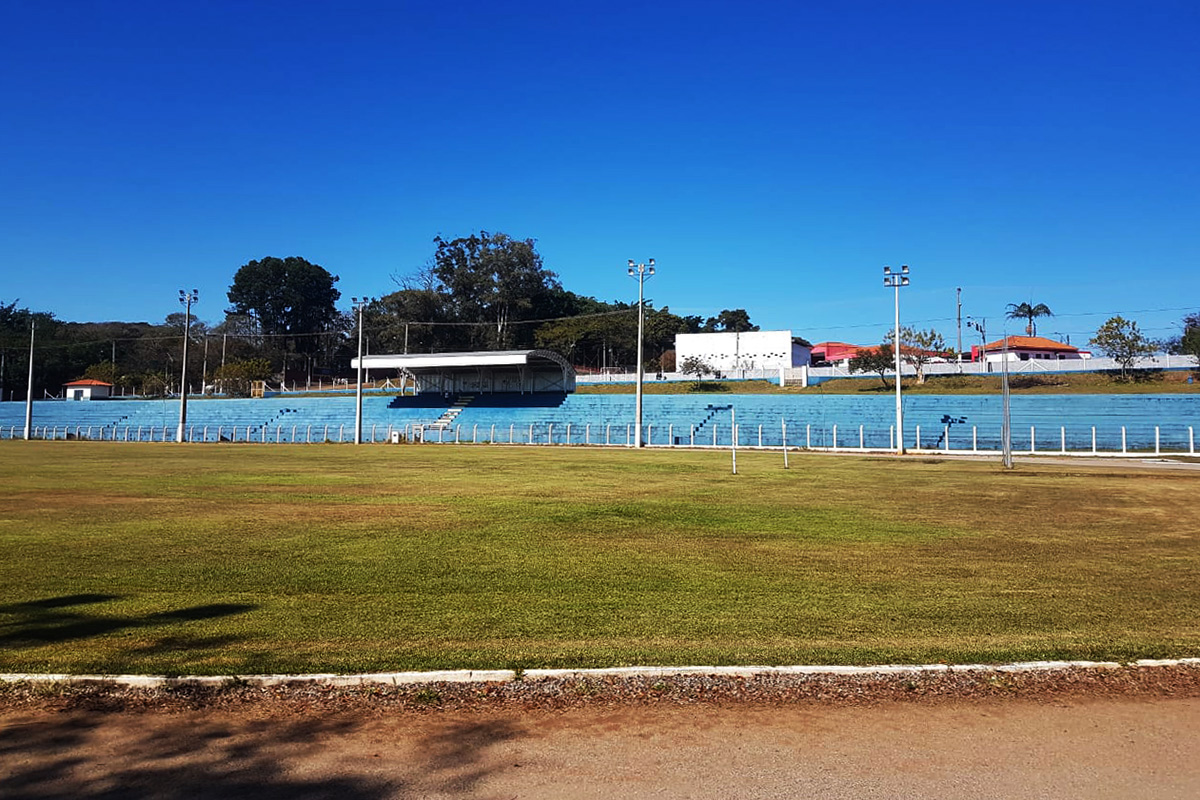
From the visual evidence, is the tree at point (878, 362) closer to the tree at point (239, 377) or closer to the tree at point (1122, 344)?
the tree at point (1122, 344)

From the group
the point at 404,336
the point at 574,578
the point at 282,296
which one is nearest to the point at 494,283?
the point at 404,336

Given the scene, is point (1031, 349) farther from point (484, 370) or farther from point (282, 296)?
point (282, 296)

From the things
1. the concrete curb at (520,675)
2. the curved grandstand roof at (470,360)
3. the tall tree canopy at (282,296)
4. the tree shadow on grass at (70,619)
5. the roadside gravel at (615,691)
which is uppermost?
the tall tree canopy at (282,296)

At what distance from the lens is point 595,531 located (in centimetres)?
1280

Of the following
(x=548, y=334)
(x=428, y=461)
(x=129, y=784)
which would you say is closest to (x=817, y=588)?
(x=129, y=784)

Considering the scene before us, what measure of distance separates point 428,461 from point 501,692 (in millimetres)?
27749

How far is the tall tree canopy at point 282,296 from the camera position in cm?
12062

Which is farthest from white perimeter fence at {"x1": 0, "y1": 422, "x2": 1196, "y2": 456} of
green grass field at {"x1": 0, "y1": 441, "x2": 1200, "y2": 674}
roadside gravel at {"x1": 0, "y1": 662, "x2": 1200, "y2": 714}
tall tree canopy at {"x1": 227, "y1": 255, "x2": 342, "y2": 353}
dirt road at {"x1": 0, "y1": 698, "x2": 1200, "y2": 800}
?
tall tree canopy at {"x1": 227, "y1": 255, "x2": 342, "y2": 353}

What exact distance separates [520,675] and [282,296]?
4947 inches

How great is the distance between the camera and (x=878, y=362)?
216 feet

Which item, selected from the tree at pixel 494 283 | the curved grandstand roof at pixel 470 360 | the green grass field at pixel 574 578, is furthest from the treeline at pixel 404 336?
the green grass field at pixel 574 578

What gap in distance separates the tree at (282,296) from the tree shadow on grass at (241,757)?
394 ft

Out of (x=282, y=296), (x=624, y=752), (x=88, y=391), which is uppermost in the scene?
(x=282, y=296)

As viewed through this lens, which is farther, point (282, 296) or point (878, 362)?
point (282, 296)
